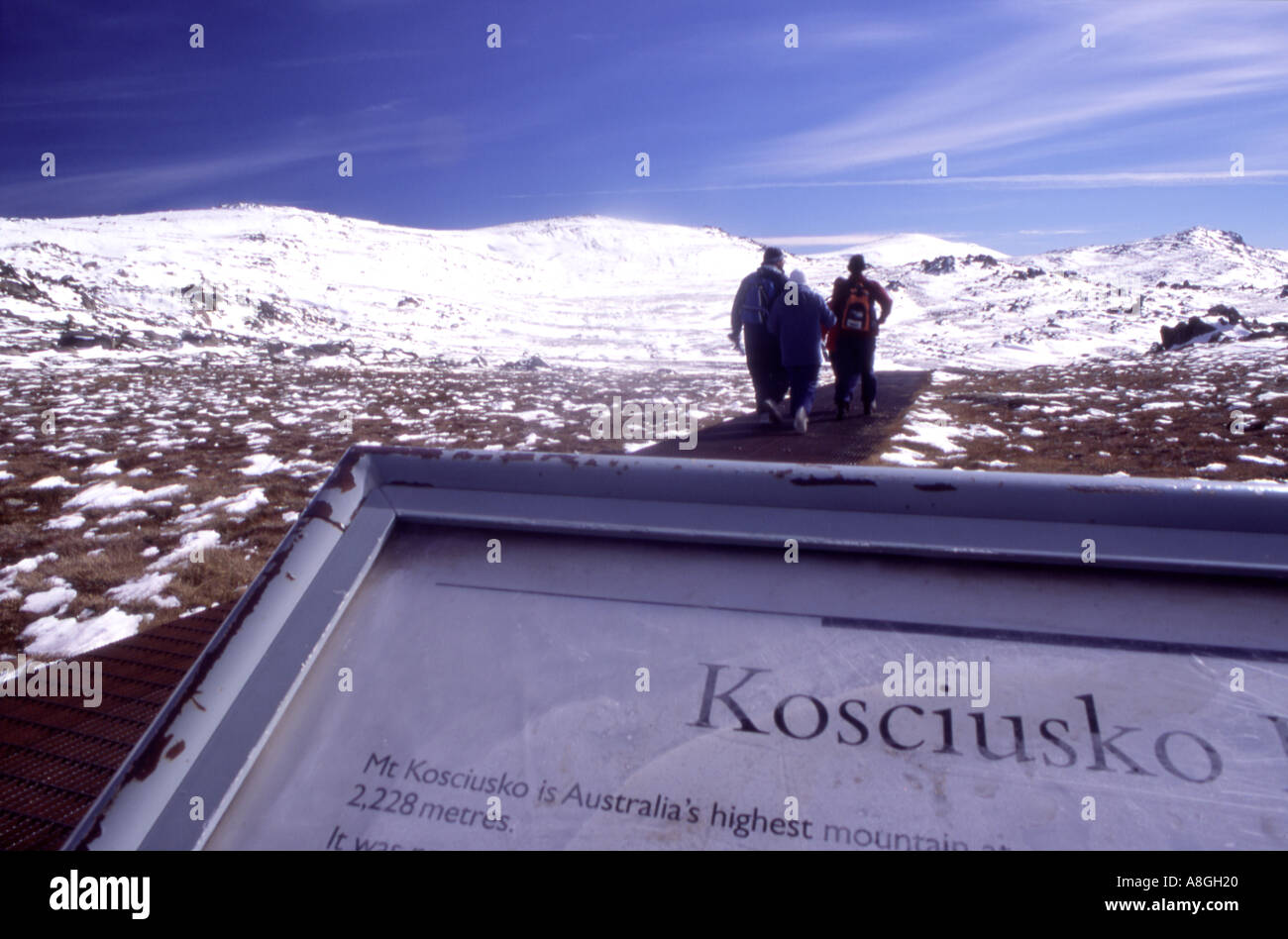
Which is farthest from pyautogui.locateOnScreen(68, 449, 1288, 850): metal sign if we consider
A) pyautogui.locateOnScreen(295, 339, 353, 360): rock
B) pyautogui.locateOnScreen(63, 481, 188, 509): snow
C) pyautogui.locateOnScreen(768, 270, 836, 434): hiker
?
pyautogui.locateOnScreen(295, 339, 353, 360): rock

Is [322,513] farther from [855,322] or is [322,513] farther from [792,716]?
[855,322]

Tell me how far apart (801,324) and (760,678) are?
4801mm

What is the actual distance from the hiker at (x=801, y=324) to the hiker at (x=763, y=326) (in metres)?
0.11

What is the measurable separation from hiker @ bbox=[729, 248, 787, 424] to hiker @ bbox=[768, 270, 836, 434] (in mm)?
113

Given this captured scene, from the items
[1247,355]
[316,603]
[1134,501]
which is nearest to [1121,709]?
[1134,501]

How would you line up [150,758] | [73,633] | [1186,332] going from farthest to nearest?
1. [1186,332]
2. [73,633]
3. [150,758]

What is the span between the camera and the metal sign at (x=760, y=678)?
0.90 metres

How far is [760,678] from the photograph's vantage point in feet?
3.40

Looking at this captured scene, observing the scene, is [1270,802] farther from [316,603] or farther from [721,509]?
[316,603]

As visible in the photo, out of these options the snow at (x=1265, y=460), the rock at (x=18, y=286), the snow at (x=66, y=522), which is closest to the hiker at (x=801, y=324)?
the snow at (x=1265, y=460)

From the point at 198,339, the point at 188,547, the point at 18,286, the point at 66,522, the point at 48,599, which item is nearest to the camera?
the point at 48,599

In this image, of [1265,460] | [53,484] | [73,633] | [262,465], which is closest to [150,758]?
[73,633]

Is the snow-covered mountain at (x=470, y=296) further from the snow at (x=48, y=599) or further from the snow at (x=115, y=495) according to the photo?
the snow at (x=48, y=599)
